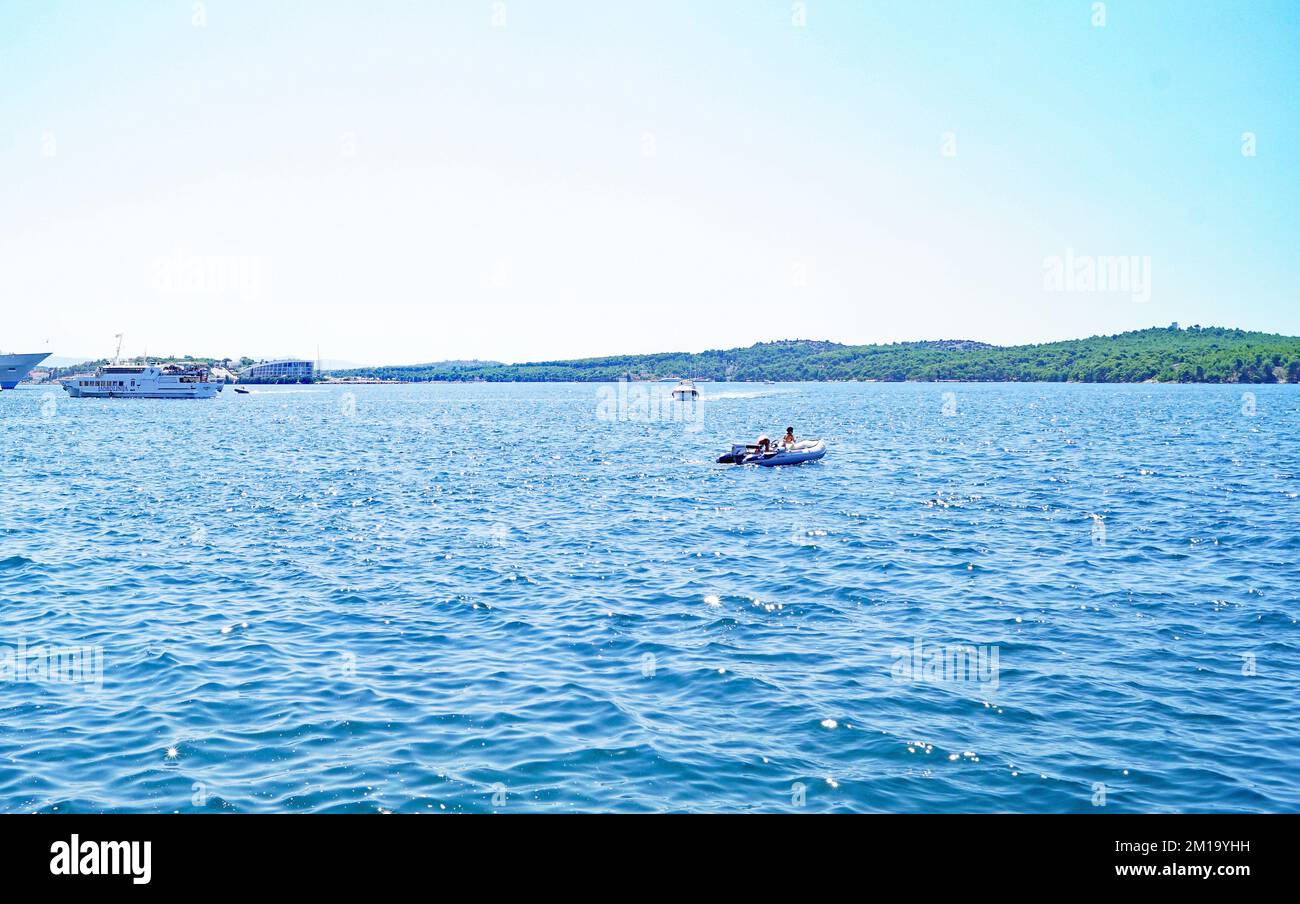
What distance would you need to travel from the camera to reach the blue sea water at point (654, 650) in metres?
11.9

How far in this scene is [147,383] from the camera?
18750cm

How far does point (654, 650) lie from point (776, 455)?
123 ft

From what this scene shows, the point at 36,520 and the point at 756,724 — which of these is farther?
the point at 36,520

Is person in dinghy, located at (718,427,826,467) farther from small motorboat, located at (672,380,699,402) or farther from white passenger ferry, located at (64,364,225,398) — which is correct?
white passenger ferry, located at (64,364,225,398)

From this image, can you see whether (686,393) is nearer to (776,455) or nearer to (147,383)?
→ (147,383)

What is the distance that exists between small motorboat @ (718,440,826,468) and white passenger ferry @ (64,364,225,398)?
543ft

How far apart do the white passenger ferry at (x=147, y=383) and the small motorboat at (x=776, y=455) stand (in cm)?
16543

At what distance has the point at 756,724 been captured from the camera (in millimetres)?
13984

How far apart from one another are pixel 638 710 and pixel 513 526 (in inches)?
784

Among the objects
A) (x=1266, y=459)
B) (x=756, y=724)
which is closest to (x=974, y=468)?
(x=1266, y=459)

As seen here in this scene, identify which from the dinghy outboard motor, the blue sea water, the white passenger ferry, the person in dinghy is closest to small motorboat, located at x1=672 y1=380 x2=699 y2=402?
the white passenger ferry

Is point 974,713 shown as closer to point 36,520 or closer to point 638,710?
point 638,710

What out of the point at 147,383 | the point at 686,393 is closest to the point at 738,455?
the point at 686,393

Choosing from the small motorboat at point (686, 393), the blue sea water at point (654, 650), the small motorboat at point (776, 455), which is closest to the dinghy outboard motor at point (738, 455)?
the small motorboat at point (776, 455)
